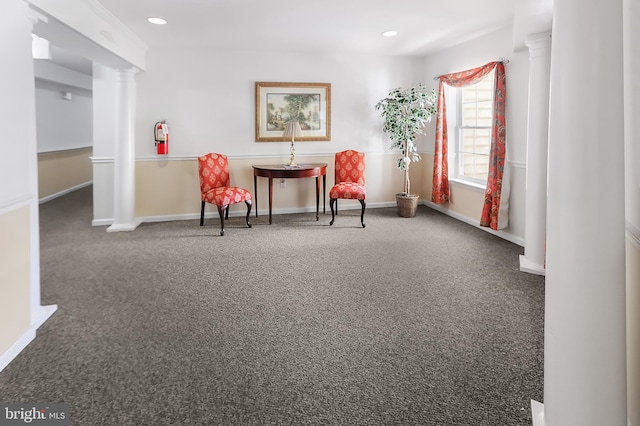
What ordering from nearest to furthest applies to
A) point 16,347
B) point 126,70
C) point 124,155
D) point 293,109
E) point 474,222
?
1. point 16,347
2. point 126,70
3. point 124,155
4. point 474,222
5. point 293,109

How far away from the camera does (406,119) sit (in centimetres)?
608

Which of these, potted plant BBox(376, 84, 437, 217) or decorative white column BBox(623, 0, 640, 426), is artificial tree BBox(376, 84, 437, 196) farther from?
decorative white column BBox(623, 0, 640, 426)

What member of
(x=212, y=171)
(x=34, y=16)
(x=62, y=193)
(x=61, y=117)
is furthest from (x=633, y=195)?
(x=61, y=117)

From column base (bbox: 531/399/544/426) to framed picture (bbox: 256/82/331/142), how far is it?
5074mm

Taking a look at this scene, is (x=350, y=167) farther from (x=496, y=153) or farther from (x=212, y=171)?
(x=496, y=153)

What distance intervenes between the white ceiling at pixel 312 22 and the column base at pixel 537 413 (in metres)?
3.45

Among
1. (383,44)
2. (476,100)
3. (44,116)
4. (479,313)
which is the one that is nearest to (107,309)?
(479,313)

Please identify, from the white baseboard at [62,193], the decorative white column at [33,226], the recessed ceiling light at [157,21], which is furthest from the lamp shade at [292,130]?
the white baseboard at [62,193]

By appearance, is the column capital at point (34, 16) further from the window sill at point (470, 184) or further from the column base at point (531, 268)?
the window sill at point (470, 184)

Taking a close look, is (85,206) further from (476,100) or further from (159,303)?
(476,100)

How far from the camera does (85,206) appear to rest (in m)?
7.29

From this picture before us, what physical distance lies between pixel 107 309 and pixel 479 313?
2.55 meters

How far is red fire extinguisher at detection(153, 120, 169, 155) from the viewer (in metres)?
5.82

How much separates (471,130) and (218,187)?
353cm
